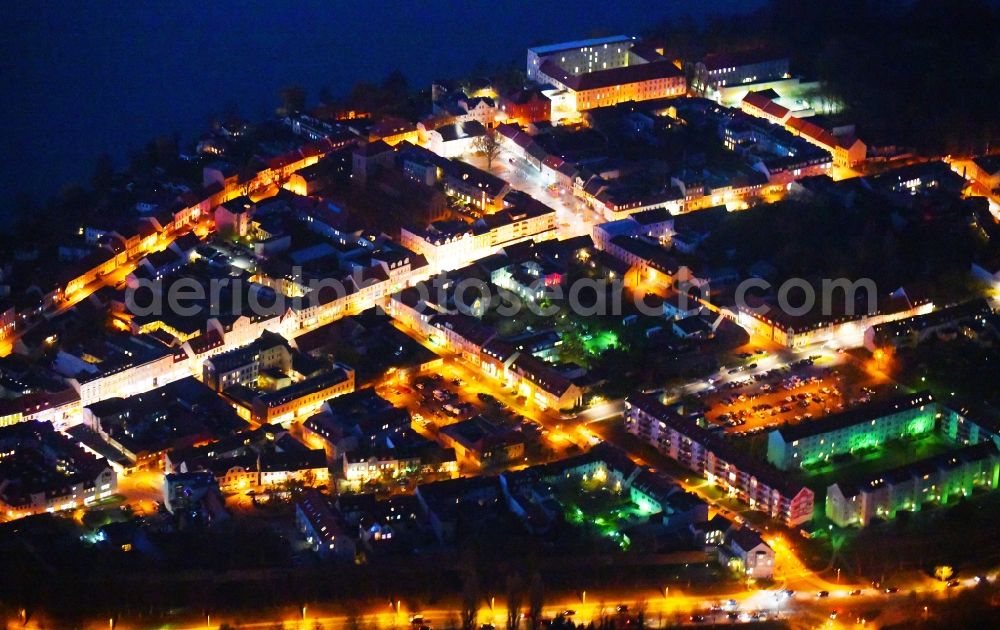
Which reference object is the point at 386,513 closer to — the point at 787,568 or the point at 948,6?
the point at 787,568

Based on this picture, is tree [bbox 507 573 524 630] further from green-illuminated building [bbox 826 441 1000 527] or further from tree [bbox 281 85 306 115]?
tree [bbox 281 85 306 115]

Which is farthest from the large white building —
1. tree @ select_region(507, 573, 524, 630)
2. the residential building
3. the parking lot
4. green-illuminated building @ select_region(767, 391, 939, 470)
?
tree @ select_region(507, 573, 524, 630)

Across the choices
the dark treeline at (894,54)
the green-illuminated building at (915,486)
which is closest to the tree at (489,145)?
the dark treeline at (894,54)

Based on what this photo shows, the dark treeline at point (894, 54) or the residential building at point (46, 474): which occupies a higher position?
the dark treeline at point (894, 54)

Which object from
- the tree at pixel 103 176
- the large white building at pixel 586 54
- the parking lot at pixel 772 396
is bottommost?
the parking lot at pixel 772 396

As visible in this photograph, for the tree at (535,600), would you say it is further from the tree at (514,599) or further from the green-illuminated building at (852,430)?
the green-illuminated building at (852,430)

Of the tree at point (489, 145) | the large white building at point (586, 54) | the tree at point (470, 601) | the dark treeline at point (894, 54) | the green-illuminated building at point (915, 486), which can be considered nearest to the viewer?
the tree at point (470, 601)

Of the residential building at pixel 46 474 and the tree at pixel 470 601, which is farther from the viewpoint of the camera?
the residential building at pixel 46 474

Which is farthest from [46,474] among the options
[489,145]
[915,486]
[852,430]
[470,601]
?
[489,145]

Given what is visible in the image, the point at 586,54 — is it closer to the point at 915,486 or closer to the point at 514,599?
the point at 915,486
